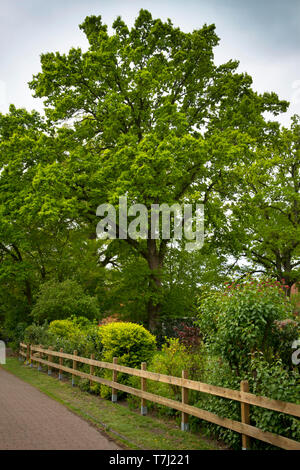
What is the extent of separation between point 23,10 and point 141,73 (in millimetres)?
7175

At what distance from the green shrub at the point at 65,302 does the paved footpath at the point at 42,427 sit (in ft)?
27.0

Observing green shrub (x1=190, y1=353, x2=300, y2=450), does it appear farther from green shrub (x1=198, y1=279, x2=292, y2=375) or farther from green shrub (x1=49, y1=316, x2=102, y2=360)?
green shrub (x1=49, y1=316, x2=102, y2=360)

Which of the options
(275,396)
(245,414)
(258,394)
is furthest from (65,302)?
(275,396)

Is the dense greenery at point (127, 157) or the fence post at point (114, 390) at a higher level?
the dense greenery at point (127, 157)

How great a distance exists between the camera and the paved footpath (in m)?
6.83

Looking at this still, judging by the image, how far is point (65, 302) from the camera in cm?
1972

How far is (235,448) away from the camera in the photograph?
Result: 663 centimetres

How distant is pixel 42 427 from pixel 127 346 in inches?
154

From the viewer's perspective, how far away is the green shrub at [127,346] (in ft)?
37.3

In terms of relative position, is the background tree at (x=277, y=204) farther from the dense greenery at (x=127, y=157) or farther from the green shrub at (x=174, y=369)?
the green shrub at (x=174, y=369)

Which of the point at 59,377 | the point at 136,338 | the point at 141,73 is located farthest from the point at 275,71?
the point at 59,377

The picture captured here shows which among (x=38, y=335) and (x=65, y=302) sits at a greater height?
(x=65, y=302)

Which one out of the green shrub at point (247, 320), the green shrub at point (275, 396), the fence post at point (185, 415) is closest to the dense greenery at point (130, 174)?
the fence post at point (185, 415)

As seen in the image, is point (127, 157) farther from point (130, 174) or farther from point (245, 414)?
point (245, 414)
